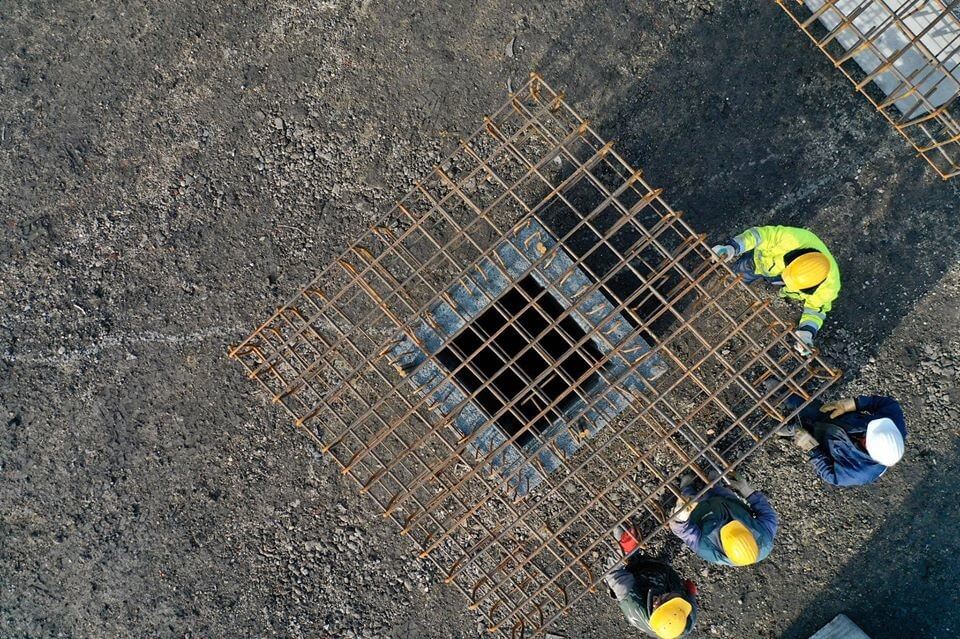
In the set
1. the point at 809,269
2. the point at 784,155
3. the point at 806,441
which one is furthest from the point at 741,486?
the point at 784,155

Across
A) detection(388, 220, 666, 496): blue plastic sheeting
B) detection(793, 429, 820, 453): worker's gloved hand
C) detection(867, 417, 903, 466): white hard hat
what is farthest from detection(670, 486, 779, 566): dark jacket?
detection(388, 220, 666, 496): blue plastic sheeting

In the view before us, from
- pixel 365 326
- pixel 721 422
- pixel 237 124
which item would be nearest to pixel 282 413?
pixel 365 326

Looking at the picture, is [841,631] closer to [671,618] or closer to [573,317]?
[671,618]

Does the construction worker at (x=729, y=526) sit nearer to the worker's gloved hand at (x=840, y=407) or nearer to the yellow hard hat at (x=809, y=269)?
the worker's gloved hand at (x=840, y=407)

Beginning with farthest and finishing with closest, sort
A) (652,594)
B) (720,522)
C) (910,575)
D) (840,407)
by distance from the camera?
(910,575)
(840,407)
(652,594)
(720,522)

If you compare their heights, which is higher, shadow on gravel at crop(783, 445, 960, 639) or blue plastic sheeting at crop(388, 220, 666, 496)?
blue plastic sheeting at crop(388, 220, 666, 496)

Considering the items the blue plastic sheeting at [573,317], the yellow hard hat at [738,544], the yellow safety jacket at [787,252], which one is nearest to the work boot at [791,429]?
the yellow safety jacket at [787,252]

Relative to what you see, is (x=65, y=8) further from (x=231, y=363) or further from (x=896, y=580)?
(x=896, y=580)

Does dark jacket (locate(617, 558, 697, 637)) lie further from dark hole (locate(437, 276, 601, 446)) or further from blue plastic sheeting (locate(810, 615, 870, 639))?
dark hole (locate(437, 276, 601, 446))
